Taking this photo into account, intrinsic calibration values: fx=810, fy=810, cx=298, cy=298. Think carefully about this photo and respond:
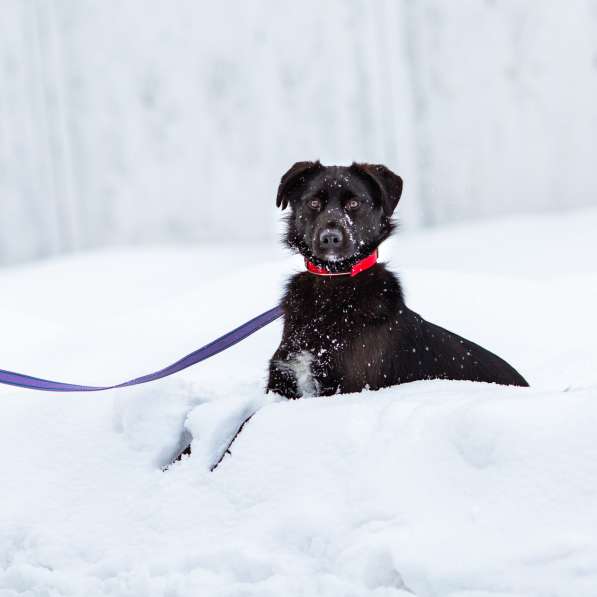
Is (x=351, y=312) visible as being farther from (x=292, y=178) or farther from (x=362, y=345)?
(x=292, y=178)

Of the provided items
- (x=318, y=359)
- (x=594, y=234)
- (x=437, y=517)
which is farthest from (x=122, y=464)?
(x=594, y=234)

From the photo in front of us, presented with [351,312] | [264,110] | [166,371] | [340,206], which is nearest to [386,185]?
[340,206]

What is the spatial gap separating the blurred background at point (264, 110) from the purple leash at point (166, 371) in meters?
5.17

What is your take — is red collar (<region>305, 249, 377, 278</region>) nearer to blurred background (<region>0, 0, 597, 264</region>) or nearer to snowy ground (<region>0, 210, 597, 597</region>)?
snowy ground (<region>0, 210, 597, 597</region>)

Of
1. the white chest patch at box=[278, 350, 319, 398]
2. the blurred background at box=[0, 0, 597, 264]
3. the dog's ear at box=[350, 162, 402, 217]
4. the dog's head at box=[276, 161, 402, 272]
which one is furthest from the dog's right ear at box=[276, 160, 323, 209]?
the blurred background at box=[0, 0, 597, 264]

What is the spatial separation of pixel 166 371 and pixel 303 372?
1.73 ft

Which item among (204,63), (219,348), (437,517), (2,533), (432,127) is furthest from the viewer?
(204,63)

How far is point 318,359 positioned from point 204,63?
6542mm

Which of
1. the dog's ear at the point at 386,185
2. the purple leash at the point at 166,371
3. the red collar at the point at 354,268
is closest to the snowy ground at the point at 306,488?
the purple leash at the point at 166,371

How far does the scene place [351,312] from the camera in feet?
10.0

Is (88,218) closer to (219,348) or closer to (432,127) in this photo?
(432,127)

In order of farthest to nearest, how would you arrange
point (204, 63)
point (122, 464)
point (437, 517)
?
point (204, 63), point (122, 464), point (437, 517)

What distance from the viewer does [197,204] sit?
8.95 metres

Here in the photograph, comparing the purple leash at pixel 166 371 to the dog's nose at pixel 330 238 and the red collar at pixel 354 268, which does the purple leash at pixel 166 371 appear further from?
the dog's nose at pixel 330 238
